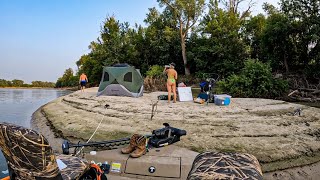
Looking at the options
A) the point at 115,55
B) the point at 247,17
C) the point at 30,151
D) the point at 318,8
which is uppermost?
the point at 247,17

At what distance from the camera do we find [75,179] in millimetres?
2717

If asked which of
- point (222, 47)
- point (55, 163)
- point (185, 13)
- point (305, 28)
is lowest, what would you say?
point (55, 163)

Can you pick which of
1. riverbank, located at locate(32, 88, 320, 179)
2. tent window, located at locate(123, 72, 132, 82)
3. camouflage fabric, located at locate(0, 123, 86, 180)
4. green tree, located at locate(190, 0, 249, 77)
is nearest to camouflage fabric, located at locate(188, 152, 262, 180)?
camouflage fabric, located at locate(0, 123, 86, 180)

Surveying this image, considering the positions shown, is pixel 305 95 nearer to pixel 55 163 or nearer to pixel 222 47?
pixel 222 47

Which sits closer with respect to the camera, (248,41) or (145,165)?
(145,165)

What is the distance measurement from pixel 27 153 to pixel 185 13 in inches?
1242

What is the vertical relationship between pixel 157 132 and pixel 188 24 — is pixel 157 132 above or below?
below

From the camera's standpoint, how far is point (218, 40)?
28406 millimetres

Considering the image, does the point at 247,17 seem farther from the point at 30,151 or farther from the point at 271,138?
the point at 30,151

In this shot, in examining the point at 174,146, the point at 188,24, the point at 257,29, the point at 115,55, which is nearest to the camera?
the point at 174,146

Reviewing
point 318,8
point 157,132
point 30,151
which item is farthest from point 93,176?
point 318,8

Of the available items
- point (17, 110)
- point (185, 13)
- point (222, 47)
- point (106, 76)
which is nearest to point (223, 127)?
point (106, 76)

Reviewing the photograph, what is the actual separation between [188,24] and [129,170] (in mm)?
29172

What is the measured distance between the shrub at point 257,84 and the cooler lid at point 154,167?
13164 millimetres
